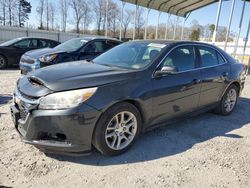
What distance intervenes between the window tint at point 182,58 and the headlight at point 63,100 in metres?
1.55

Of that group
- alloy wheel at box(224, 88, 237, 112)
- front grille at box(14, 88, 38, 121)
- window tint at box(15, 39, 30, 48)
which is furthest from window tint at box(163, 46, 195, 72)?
window tint at box(15, 39, 30, 48)

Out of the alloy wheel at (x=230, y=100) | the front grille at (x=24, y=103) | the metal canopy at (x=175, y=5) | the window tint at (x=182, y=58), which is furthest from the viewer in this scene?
the metal canopy at (x=175, y=5)

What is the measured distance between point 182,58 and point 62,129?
2.40 m

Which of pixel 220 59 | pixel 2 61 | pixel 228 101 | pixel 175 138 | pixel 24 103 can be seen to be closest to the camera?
pixel 24 103

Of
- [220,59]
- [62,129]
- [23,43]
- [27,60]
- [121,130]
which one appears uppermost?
[220,59]

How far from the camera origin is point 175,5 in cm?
1994

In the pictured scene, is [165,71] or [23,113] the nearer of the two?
[23,113]

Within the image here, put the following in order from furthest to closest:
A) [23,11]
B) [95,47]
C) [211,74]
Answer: [23,11], [95,47], [211,74]

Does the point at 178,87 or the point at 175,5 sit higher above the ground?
the point at 175,5

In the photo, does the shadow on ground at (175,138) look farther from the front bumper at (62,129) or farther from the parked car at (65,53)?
the parked car at (65,53)

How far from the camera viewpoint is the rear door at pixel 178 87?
3728mm

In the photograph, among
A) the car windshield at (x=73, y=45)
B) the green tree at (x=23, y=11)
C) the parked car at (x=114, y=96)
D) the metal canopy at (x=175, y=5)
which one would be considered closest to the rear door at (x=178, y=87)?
the parked car at (x=114, y=96)

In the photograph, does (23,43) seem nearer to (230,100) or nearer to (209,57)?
(209,57)

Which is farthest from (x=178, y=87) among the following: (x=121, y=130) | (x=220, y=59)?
(x=220, y=59)
